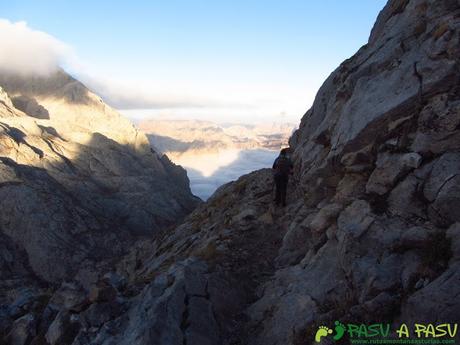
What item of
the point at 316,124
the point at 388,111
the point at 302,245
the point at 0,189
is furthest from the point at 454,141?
the point at 0,189

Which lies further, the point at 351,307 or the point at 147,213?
the point at 147,213

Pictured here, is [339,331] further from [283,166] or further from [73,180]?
[73,180]

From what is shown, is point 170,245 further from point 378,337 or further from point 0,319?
point 378,337

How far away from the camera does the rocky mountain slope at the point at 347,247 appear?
12.6 m

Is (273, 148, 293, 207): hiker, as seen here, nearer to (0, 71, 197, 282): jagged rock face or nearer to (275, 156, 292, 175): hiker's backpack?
(275, 156, 292, 175): hiker's backpack

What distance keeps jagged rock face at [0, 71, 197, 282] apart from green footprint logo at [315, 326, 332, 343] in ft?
164

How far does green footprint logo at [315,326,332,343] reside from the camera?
12.3 metres

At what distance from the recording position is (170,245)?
31953 mm

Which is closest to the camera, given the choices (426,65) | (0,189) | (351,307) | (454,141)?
(351,307)

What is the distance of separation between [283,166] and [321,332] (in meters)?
12.9

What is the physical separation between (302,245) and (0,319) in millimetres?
13970

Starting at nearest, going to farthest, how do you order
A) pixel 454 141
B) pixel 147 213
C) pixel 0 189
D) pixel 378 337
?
pixel 378 337 < pixel 454 141 < pixel 0 189 < pixel 147 213

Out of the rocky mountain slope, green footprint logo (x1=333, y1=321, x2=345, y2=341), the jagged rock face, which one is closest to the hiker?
the rocky mountain slope

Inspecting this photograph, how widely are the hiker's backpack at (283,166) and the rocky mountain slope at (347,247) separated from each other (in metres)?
0.95
